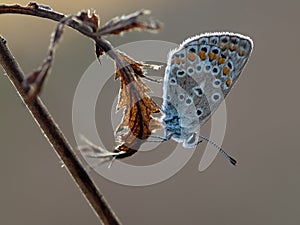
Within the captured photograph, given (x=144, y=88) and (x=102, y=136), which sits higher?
(x=144, y=88)

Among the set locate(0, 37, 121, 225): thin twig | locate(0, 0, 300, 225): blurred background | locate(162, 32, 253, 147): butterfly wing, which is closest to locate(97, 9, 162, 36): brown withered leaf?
locate(0, 37, 121, 225): thin twig

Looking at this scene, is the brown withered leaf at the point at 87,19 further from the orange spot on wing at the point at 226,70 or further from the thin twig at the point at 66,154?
the orange spot on wing at the point at 226,70

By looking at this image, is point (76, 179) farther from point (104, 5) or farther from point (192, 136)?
point (104, 5)

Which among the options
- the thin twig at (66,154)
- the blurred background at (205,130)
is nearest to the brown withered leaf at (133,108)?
the thin twig at (66,154)

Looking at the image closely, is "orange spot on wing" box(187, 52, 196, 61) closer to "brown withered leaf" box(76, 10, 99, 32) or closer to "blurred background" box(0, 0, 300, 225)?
Result: "brown withered leaf" box(76, 10, 99, 32)

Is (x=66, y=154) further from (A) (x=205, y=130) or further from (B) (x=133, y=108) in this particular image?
(A) (x=205, y=130)

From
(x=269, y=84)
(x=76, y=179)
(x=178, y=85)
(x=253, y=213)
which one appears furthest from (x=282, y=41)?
(x=76, y=179)
